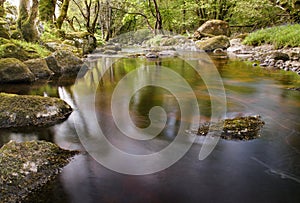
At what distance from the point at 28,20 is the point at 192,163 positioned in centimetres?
1126

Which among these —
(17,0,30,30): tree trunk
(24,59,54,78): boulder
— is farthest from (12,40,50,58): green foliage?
(17,0,30,30): tree trunk

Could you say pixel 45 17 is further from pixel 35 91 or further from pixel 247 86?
pixel 247 86

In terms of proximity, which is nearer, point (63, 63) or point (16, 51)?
point (16, 51)

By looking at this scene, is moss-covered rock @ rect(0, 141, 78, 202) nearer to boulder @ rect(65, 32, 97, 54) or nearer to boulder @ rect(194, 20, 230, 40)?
boulder @ rect(65, 32, 97, 54)

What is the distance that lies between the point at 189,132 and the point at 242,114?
4.61 ft

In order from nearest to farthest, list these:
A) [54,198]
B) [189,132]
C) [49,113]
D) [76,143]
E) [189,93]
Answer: [54,198]
[76,143]
[189,132]
[49,113]
[189,93]

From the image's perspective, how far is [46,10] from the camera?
16.7m

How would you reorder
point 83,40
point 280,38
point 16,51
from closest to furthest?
point 16,51, point 280,38, point 83,40

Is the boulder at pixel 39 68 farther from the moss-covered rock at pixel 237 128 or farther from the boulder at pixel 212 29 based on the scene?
the boulder at pixel 212 29

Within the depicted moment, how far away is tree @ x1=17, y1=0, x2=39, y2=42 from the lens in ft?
37.8

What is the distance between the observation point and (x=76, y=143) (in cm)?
369

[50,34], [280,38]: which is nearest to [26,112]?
[50,34]

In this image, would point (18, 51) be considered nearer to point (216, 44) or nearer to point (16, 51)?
point (16, 51)

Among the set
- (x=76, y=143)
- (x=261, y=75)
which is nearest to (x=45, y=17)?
(x=261, y=75)
